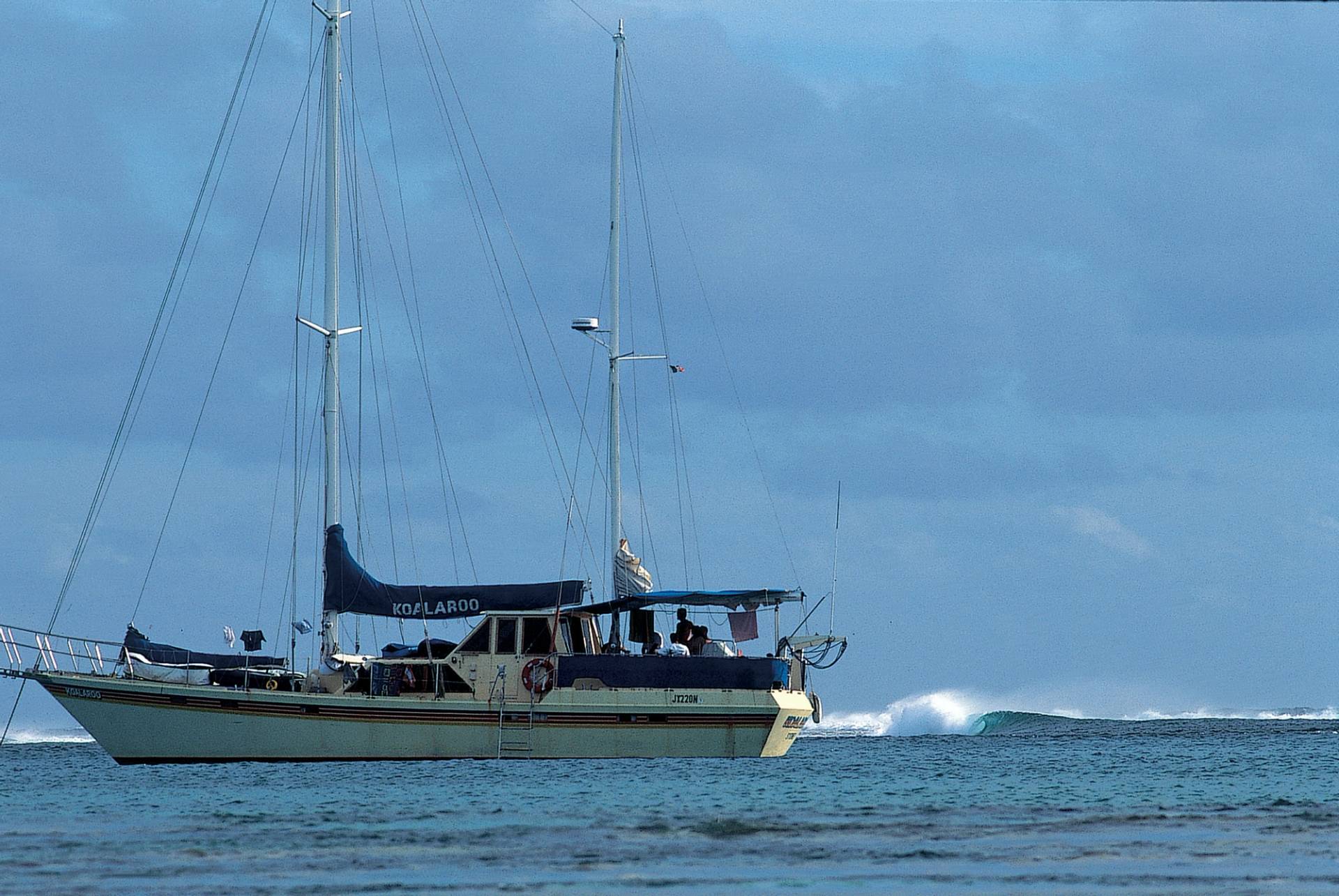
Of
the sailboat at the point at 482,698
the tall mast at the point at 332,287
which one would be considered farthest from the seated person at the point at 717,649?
the tall mast at the point at 332,287

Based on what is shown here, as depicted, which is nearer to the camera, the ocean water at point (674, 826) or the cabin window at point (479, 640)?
the ocean water at point (674, 826)

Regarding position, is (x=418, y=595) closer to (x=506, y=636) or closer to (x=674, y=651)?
(x=506, y=636)

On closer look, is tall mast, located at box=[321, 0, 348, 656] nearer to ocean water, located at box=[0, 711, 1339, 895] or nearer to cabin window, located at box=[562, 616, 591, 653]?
ocean water, located at box=[0, 711, 1339, 895]

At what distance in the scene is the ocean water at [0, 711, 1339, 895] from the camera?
17719 mm

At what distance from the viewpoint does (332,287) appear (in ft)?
135

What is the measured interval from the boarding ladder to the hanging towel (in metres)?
4.74

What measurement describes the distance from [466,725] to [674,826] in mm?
13899

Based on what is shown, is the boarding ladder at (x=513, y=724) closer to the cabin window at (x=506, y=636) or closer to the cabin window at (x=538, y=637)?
the cabin window at (x=506, y=636)

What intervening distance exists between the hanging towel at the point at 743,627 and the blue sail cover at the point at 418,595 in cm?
347

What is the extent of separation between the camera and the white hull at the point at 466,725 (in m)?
36.2

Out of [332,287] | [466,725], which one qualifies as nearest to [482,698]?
[466,725]

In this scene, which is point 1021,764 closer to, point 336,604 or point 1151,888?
point 336,604

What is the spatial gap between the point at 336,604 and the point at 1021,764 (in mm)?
Answer: 15750

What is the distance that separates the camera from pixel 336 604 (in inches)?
1548
